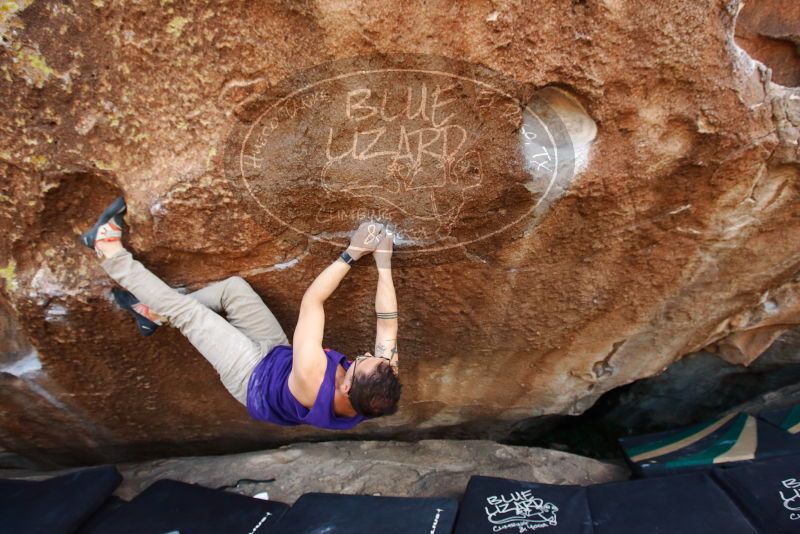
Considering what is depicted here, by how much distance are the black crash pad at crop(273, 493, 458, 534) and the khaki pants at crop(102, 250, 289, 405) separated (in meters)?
0.52

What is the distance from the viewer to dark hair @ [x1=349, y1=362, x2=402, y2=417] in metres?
1.78

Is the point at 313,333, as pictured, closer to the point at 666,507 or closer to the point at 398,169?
the point at 398,169

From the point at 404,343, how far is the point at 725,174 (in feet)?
4.60

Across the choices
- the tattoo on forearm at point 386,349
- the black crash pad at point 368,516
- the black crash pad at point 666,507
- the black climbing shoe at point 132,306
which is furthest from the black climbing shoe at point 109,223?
the black crash pad at point 666,507

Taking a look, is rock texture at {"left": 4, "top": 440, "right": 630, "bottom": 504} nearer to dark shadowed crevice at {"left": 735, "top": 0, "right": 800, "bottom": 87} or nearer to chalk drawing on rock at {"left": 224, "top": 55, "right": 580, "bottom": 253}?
chalk drawing on rock at {"left": 224, "top": 55, "right": 580, "bottom": 253}

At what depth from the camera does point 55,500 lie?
2.13m

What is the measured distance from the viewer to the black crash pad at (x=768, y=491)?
1880mm

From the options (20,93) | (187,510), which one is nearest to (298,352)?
(187,510)

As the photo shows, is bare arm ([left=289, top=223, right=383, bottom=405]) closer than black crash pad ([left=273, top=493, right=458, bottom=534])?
Yes

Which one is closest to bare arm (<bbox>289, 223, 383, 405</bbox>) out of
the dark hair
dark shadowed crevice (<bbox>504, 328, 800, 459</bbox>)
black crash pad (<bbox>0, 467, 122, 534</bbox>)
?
the dark hair

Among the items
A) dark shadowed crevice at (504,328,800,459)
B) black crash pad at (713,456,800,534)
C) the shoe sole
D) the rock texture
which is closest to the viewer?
the shoe sole

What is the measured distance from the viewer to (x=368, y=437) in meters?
2.90

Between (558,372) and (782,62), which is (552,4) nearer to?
(782,62)

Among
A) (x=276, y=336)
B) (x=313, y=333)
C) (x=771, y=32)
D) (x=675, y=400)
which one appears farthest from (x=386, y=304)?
(x=675, y=400)
